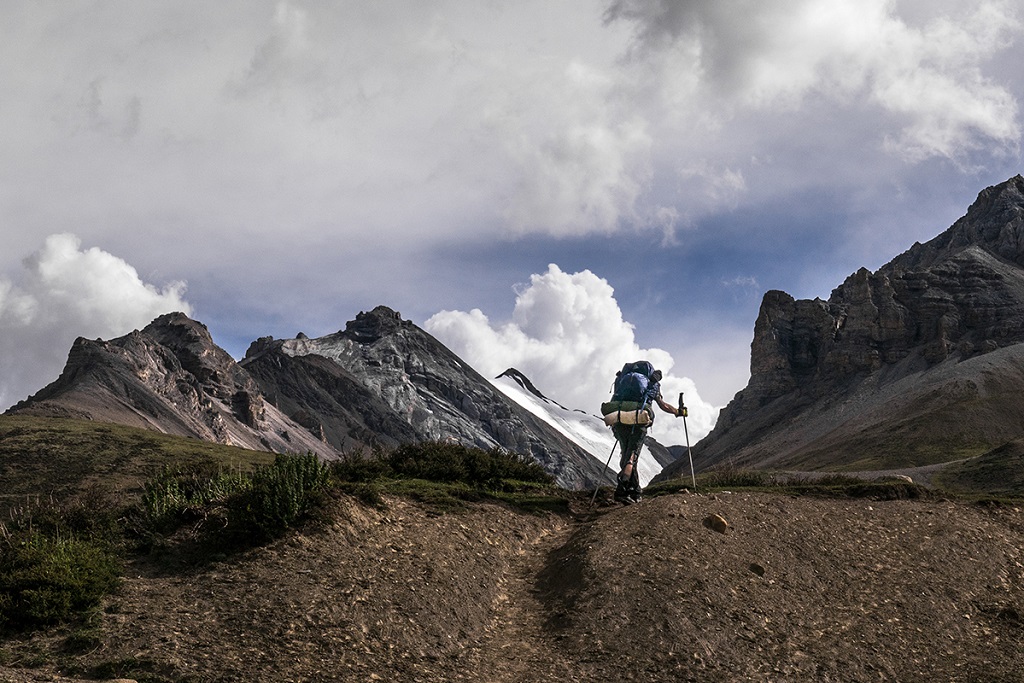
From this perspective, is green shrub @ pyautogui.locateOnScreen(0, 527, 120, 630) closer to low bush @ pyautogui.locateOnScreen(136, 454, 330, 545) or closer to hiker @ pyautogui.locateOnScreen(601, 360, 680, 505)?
low bush @ pyautogui.locateOnScreen(136, 454, 330, 545)

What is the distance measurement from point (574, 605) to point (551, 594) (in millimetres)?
851

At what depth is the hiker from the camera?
2069 cm

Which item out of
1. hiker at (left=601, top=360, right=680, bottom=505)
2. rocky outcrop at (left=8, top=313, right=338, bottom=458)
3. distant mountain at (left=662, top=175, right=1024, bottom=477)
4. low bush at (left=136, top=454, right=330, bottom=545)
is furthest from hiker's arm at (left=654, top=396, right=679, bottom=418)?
rocky outcrop at (left=8, top=313, right=338, bottom=458)

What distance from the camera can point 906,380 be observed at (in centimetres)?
16075

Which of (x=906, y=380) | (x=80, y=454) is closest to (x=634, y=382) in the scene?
(x=80, y=454)

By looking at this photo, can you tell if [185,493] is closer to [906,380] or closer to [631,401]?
[631,401]

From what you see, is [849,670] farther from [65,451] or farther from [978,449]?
[978,449]

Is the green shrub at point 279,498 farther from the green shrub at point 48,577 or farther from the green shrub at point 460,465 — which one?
the green shrub at point 460,465

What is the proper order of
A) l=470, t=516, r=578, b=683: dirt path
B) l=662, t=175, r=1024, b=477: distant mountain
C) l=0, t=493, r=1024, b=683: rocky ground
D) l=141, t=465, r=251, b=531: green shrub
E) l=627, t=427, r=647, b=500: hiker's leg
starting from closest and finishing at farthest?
l=0, t=493, r=1024, b=683: rocky ground → l=470, t=516, r=578, b=683: dirt path → l=141, t=465, r=251, b=531: green shrub → l=627, t=427, r=647, b=500: hiker's leg → l=662, t=175, r=1024, b=477: distant mountain

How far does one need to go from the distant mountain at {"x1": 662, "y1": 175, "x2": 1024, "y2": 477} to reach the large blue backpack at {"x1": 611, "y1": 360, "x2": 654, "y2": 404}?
102598 mm

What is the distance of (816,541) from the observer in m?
17.4

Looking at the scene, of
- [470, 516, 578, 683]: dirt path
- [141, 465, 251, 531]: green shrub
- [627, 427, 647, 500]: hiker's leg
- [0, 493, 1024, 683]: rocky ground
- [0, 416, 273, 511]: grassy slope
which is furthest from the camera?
[0, 416, 273, 511]: grassy slope

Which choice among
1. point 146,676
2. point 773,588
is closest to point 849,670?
point 773,588

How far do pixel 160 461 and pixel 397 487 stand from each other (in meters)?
59.3
